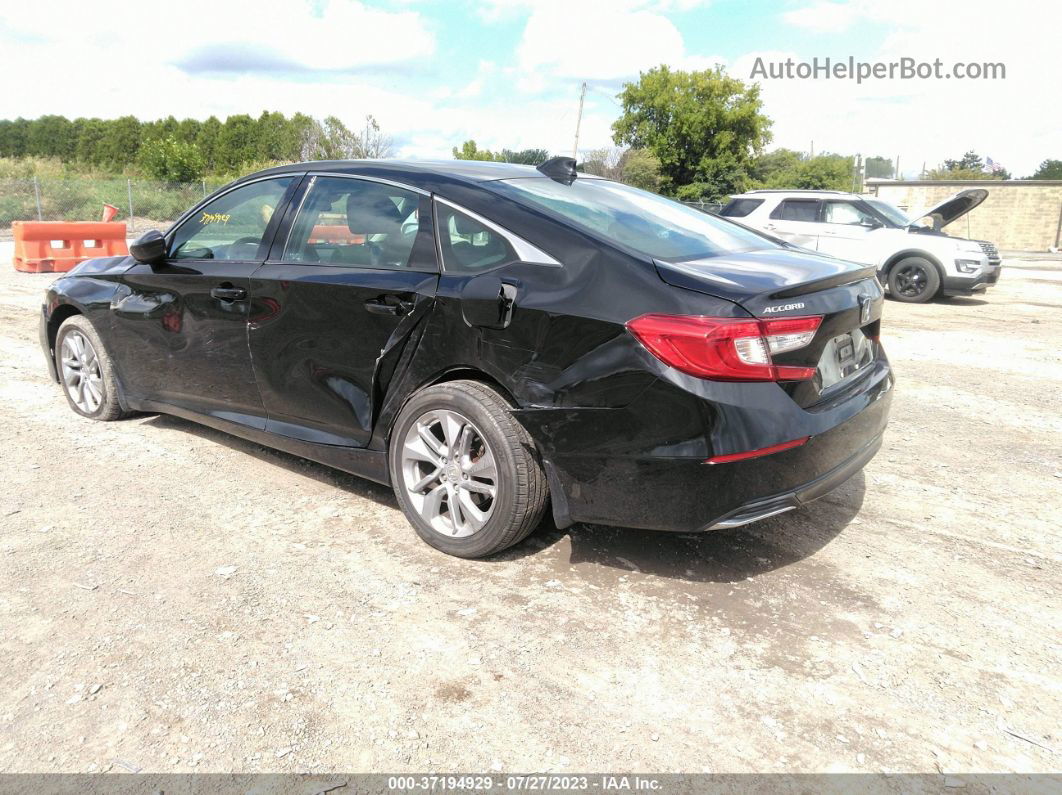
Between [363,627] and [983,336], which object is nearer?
[363,627]

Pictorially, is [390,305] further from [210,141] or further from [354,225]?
[210,141]

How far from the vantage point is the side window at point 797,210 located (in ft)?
43.8

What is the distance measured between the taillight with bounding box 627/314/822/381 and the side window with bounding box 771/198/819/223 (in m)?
11.5

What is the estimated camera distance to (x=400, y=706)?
247cm

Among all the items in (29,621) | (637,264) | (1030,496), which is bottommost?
(29,621)

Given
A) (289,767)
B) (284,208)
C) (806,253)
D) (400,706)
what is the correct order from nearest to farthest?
(289,767), (400,706), (806,253), (284,208)

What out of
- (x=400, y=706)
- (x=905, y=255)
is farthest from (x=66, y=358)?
(x=905, y=255)

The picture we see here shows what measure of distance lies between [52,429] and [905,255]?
39.4 feet

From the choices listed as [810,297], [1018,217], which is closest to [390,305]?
[810,297]

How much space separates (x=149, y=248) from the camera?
4426 millimetres

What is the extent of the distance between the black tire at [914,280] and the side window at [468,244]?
444 inches

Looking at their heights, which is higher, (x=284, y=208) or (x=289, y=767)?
(x=284, y=208)

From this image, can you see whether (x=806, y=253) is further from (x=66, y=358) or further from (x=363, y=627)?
(x=66, y=358)

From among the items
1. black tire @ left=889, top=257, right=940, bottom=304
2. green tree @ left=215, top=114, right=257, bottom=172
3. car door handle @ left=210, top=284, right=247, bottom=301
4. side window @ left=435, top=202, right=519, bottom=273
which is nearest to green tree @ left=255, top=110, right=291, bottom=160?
green tree @ left=215, top=114, right=257, bottom=172
